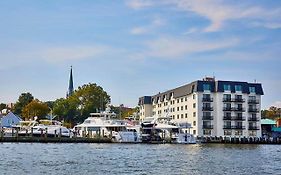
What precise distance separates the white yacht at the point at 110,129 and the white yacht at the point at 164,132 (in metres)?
2.84

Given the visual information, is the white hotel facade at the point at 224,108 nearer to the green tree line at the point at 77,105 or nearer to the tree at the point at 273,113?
the green tree line at the point at 77,105

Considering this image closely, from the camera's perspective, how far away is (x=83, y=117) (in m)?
130

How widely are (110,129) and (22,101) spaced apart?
6162 centimetres

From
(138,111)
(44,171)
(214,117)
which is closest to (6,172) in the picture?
(44,171)

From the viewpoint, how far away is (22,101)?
15200 centimetres

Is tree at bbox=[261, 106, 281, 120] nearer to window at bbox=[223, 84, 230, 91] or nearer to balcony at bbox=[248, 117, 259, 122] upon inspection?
balcony at bbox=[248, 117, 259, 122]

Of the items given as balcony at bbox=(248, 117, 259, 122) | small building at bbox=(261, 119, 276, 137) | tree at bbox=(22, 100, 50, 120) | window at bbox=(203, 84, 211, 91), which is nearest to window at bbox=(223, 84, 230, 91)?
window at bbox=(203, 84, 211, 91)

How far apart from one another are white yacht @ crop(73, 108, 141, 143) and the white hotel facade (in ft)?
65.2

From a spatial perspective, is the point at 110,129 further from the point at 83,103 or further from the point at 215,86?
the point at 83,103

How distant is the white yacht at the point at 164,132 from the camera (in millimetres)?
94938

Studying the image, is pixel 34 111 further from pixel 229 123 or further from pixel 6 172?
pixel 6 172

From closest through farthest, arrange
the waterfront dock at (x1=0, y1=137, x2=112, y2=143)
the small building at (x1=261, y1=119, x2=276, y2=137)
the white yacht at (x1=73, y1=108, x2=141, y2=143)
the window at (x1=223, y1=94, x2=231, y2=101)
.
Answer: the waterfront dock at (x1=0, y1=137, x2=112, y2=143), the white yacht at (x1=73, y1=108, x2=141, y2=143), the window at (x1=223, y1=94, x2=231, y2=101), the small building at (x1=261, y1=119, x2=276, y2=137)

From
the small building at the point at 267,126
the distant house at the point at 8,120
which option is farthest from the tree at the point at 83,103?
the small building at the point at 267,126

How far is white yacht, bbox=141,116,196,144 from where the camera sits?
311 ft
